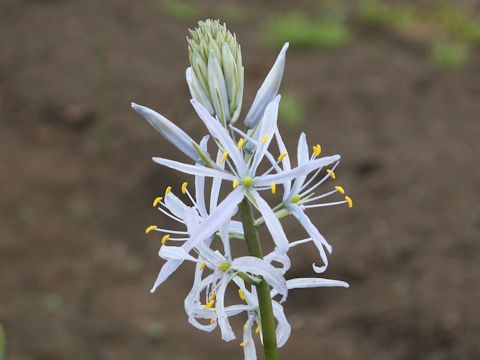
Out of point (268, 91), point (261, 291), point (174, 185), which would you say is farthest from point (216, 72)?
point (174, 185)

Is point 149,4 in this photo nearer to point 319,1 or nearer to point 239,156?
point 319,1

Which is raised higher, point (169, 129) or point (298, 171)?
point (169, 129)

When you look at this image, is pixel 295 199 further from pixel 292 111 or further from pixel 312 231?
pixel 292 111

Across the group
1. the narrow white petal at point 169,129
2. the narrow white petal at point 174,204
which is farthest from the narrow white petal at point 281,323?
the narrow white petal at point 169,129

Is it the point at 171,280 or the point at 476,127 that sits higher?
the point at 476,127

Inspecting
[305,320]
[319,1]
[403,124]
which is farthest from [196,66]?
[319,1]

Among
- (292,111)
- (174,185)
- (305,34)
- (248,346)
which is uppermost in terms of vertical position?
(305,34)
